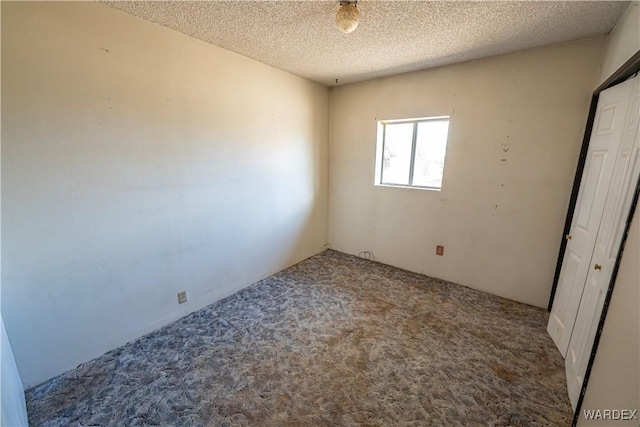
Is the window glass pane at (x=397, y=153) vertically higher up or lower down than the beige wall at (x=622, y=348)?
higher up

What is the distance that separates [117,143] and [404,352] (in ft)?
8.56

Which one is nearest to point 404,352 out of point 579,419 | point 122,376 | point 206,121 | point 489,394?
point 489,394

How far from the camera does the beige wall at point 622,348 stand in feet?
3.13

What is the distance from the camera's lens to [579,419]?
1357 mm

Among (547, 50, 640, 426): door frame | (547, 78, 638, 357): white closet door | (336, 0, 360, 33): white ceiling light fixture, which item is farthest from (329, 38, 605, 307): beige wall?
(336, 0, 360, 33): white ceiling light fixture

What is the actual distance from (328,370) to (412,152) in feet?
8.48

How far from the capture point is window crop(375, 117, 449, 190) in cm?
305

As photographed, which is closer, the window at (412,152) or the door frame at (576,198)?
the door frame at (576,198)

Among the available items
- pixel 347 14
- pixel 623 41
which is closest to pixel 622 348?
pixel 623 41

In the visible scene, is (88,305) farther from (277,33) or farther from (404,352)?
(277,33)

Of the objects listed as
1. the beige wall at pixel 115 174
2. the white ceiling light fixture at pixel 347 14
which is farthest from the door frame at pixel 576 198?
the beige wall at pixel 115 174

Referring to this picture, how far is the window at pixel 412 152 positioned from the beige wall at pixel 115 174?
1541mm

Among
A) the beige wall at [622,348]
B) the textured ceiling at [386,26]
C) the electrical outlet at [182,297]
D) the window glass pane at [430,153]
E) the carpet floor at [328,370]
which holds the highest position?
the textured ceiling at [386,26]

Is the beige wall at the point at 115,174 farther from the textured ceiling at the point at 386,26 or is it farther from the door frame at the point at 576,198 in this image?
the door frame at the point at 576,198
